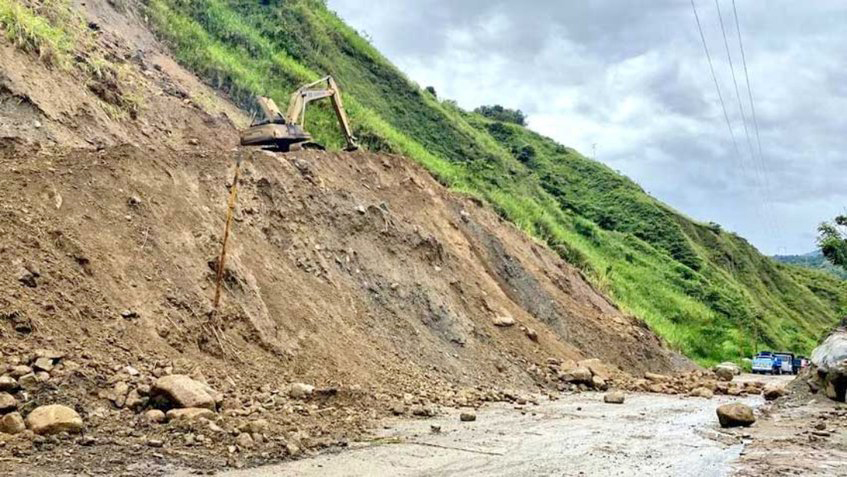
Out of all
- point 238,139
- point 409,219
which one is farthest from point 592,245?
point 238,139

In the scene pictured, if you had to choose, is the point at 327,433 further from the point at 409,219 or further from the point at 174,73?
the point at 174,73

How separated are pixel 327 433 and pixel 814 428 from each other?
717 cm

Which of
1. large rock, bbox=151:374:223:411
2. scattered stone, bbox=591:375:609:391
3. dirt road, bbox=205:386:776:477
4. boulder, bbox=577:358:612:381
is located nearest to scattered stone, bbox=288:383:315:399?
dirt road, bbox=205:386:776:477

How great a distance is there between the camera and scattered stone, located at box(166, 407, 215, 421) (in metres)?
8.01

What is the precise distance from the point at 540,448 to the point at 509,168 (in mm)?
35318

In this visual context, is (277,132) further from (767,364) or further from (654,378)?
(767,364)

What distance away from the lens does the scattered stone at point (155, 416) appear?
25.9 feet

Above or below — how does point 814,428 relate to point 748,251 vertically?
below

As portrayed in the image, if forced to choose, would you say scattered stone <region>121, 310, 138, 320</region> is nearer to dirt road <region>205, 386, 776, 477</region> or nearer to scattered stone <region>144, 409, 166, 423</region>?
scattered stone <region>144, 409, 166, 423</region>

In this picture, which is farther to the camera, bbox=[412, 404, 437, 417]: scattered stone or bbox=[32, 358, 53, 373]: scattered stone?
bbox=[412, 404, 437, 417]: scattered stone

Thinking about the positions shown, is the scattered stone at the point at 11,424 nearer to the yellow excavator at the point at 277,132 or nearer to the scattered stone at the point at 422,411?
the scattered stone at the point at 422,411

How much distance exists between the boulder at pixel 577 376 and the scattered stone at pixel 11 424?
12.7 m

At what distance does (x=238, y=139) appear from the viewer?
698 inches

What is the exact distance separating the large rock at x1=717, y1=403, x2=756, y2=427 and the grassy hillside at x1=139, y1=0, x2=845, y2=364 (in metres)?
14.4
